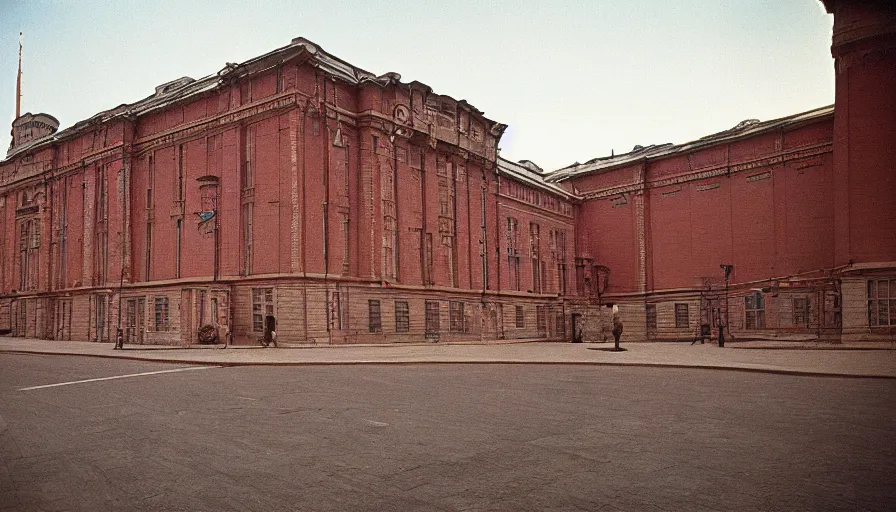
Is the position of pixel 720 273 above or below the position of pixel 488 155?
below

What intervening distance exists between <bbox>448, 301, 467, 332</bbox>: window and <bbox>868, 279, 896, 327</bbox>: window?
19.3 m

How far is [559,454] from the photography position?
6.34 meters

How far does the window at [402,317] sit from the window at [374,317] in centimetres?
116

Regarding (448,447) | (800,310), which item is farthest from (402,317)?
(448,447)

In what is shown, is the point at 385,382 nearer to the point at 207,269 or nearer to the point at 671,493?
the point at 671,493

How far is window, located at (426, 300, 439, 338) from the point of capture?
33406mm

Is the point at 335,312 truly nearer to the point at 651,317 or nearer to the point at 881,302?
the point at 881,302

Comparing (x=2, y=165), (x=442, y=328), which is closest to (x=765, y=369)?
(x=442, y=328)

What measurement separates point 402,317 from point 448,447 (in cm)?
2539

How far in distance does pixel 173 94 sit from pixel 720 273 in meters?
34.7

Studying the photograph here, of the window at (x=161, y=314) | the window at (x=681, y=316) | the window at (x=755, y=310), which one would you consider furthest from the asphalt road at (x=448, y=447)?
the window at (x=681, y=316)

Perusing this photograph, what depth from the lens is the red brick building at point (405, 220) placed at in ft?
93.4

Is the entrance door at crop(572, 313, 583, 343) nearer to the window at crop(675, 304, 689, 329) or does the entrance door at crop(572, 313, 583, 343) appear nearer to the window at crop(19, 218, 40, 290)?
the window at crop(675, 304, 689, 329)

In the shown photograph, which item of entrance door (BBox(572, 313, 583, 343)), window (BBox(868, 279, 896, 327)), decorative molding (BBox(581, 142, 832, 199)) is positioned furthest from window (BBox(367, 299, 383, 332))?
decorative molding (BBox(581, 142, 832, 199))
